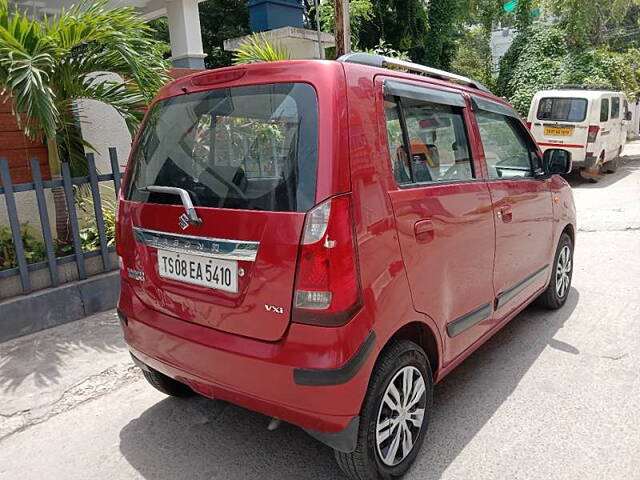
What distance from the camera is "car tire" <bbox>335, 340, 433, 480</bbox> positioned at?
2213 millimetres

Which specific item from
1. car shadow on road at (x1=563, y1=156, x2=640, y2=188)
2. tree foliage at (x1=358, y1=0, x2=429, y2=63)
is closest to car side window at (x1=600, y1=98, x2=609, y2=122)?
car shadow on road at (x1=563, y1=156, x2=640, y2=188)

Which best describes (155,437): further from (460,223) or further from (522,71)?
(522,71)

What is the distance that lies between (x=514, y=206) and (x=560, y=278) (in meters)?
1.42

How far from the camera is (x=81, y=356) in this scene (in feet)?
12.5

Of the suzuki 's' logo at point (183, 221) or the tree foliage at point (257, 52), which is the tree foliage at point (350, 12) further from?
the suzuki 's' logo at point (183, 221)

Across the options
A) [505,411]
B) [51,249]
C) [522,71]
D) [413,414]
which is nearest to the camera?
[413,414]

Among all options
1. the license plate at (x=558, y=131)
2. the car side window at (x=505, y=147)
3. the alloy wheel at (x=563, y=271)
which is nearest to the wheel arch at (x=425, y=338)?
the car side window at (x=505, y=147)

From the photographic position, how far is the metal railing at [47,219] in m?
4.04

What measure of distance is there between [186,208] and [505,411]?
6.92ft

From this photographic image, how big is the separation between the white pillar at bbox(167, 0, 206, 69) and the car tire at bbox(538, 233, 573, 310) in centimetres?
686

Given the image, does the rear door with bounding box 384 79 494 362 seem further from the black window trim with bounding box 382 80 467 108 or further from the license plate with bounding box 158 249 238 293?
the license plate with bounding box 158 249 238 293

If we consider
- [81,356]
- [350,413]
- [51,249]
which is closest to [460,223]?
[350,413]

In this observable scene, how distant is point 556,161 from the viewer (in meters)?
3.98

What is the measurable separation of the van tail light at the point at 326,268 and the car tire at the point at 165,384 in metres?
1.41
